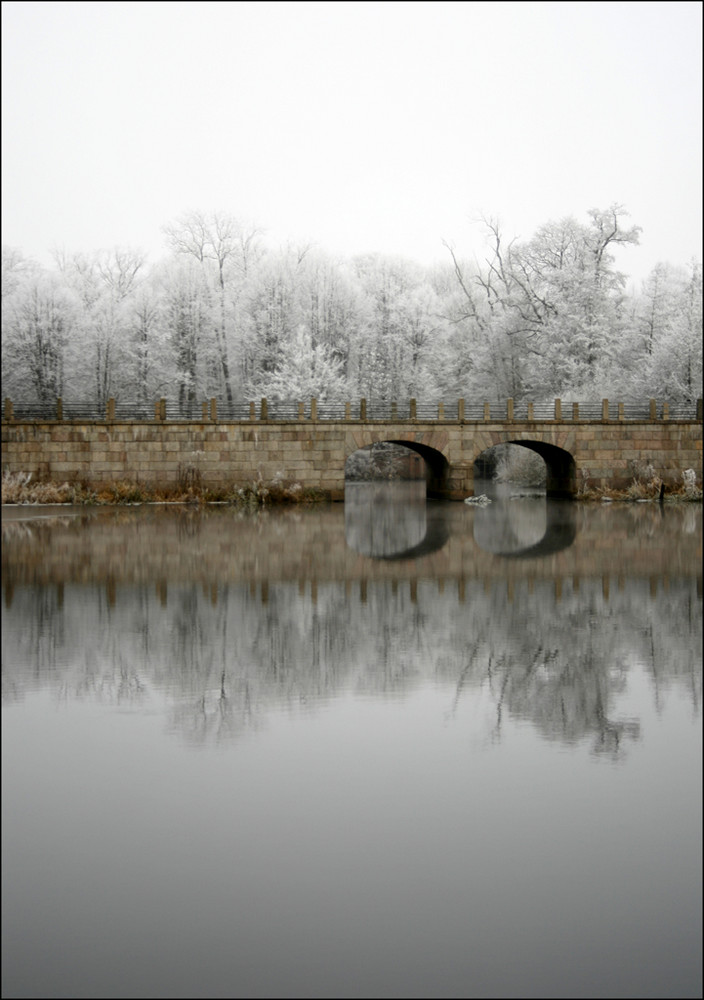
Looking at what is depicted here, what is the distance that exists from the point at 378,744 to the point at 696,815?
7.93 feet

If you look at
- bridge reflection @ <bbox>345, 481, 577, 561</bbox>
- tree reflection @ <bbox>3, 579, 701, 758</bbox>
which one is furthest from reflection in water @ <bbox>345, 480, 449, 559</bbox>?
tree reflection @ <bbox>3, 579, 701, 758</bbox>

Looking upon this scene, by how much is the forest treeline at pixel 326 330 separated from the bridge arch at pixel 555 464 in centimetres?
433

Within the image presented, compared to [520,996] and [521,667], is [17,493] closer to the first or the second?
[521,667]

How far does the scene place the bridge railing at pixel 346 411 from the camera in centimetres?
4019

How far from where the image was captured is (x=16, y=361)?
52.8 m

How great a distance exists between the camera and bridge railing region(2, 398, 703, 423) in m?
40.2

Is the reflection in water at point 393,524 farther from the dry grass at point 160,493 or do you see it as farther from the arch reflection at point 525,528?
the dry grass at point 160,493

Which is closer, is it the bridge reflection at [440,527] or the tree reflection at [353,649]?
the tree reflection at [353,649]

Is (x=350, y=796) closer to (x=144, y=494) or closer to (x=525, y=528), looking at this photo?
(x=525, y=528)

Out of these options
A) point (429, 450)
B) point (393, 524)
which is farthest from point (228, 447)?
point (393, 524)

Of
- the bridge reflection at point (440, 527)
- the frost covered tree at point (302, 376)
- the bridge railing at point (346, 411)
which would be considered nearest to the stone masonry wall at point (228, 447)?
the bridge railing at point (346, 411)

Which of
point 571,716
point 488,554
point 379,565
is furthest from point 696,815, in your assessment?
point 488,554

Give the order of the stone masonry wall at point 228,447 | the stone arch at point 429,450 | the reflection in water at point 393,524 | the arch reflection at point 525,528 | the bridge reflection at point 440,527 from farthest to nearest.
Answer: the stone arch at point 429,450 → the stone masonry wall at point 228,447 → the reflection in water at point 393,524 → the bridge reflection at point 440,527 → the arch reflection at point 525,528

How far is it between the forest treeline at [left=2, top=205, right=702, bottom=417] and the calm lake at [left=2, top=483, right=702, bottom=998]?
1485 inches
